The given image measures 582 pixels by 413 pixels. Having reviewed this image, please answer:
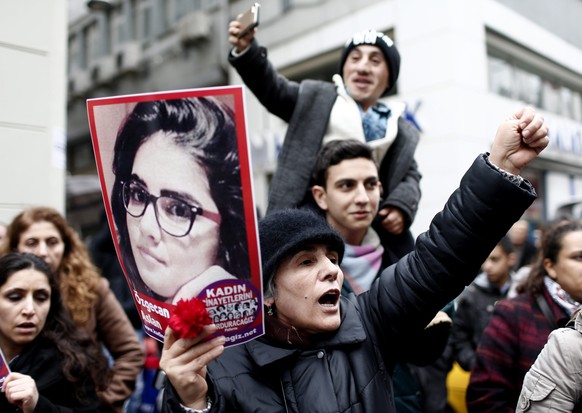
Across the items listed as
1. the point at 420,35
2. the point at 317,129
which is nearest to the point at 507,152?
the point at 317,129

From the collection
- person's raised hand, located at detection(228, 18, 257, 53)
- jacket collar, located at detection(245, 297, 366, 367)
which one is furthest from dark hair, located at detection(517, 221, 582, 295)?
person's raised hand, located at detection(228, 18, 257, 53)

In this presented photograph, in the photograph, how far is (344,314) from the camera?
1.92 meters

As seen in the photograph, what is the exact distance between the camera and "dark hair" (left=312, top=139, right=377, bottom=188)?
267cm

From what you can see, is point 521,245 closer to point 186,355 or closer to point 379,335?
point 379,335

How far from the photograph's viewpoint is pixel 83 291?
3.25 m

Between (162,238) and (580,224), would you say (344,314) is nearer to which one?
(162,238)

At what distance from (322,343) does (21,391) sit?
1.06 m

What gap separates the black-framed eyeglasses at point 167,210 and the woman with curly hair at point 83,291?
193 centimetres

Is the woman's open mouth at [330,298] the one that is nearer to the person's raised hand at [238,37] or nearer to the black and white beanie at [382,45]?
the person's raised hand at [238,37]

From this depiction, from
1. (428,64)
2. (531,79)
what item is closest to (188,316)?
(428,64)

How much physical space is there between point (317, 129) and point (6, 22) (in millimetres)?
3213

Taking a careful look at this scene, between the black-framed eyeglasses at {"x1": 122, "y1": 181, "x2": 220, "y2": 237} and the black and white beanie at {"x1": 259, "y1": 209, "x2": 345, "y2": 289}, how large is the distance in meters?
0.50

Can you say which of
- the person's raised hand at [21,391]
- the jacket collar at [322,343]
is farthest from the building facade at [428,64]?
the jacket collar at [322,343]

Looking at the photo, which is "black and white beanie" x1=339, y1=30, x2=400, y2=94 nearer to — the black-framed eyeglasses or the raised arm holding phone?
the raised arm holding phone
